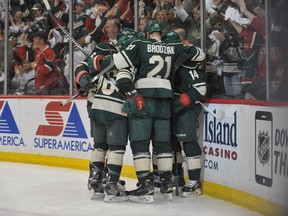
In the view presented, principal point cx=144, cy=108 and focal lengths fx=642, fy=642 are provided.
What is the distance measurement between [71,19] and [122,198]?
2.81 meters

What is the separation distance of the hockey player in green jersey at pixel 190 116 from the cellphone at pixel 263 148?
32.0 inches

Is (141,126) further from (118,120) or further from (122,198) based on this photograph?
(122,198)

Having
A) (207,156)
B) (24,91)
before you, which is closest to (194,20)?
(207,156)

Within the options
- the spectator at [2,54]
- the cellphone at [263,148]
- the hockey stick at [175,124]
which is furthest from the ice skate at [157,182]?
the spectator at [2,54]

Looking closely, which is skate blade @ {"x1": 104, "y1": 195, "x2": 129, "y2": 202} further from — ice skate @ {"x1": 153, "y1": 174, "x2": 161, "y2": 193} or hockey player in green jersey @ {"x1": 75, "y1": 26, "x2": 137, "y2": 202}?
ice skate @ {"x1": 153, "y1": 174, "x2": 161, "y2": 193}

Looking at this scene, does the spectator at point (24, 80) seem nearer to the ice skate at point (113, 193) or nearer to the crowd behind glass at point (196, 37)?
the crowd behind glass at point (196, 37)

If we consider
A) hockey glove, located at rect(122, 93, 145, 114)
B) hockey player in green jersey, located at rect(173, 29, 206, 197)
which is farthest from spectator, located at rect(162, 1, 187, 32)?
hockey glove, located at rect(122, 93, 145, 114)

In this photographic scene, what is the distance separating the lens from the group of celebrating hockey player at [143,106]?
4.81m

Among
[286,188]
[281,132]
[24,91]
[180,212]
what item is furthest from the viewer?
[24,91]

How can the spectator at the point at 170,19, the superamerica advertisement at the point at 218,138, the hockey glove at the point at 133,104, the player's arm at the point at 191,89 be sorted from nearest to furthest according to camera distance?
the superamerica advertisement at the point at 218,138
the hockey glove at the point at 133,104
the player's arm at the point at 191,89
the spectator at the point at 170,19

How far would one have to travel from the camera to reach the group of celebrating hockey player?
15.8 ft

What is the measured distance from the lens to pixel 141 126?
15.8ft

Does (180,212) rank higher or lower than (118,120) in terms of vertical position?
lower

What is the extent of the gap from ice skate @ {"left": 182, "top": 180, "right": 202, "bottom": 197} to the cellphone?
837mm
